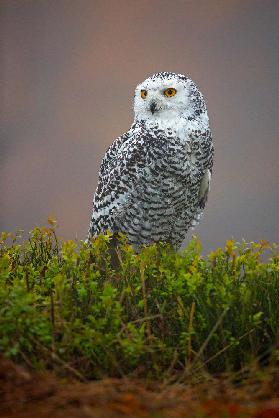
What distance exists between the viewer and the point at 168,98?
16.4 feet

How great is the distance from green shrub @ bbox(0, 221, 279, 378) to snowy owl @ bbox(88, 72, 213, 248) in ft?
2.93

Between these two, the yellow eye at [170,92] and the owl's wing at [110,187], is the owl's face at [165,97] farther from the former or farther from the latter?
the owl's wing at [110,187]

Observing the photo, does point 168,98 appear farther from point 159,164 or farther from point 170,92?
point 159,164

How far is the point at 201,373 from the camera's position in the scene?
9.63ft

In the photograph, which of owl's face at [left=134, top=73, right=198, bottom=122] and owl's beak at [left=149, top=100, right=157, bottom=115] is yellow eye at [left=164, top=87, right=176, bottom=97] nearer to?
owl's face at [left=134, top=73, right=198, bottom=122]

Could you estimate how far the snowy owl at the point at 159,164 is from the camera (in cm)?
492

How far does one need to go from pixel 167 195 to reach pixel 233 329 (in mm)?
1799

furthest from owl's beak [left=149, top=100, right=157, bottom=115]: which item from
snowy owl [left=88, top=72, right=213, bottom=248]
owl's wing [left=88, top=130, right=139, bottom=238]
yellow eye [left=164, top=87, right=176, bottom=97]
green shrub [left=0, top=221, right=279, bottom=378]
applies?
green shrub [left=0, top=221, right=279, bottom=378]

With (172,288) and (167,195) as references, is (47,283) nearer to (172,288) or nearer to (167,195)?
(172,288)

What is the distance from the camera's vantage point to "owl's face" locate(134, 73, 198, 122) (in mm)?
4938

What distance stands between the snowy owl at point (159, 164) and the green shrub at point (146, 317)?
35.2 inches

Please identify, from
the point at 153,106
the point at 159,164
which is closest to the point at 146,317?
the point at 159,164

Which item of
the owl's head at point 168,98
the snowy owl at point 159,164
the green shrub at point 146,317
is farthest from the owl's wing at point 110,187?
the green shrub at point 146,317

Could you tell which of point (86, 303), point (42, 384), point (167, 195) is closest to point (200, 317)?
point (86, 303)
